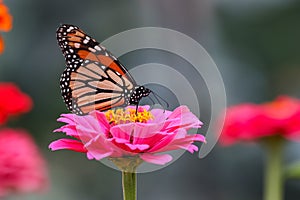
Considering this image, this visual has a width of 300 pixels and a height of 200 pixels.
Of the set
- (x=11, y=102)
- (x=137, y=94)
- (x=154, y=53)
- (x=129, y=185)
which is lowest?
(x=129, y=185)

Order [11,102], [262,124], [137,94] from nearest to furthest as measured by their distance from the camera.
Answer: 1. [137,94]
2. [11,102]
3. [262,124]

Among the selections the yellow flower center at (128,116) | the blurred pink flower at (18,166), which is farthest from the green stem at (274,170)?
the yellow flower center at (128,116)

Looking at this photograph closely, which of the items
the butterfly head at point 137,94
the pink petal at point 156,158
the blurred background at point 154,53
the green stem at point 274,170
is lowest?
the pink petal at point 156,158

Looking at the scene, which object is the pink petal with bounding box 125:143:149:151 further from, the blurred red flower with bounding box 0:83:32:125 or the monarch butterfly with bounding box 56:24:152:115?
the blurred red flower with bounding box 0:83:32:125

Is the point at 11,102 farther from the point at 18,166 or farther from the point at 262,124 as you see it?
the point at 262,124

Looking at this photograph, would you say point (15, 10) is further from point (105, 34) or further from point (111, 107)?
point (111, 107)

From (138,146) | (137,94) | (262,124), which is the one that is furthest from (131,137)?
(262,124)

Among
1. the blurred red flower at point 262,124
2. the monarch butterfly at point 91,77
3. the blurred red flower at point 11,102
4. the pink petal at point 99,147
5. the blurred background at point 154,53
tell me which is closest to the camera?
the pink petal at point 99,147

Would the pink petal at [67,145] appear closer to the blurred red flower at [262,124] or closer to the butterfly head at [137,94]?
the butterfly head at [137,94]
